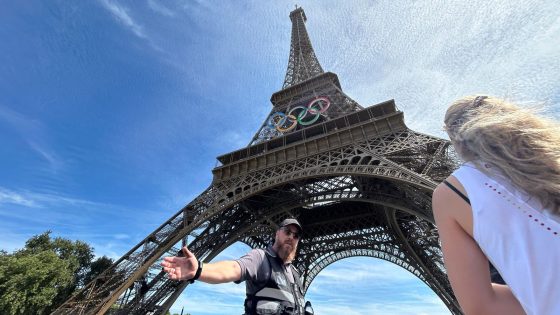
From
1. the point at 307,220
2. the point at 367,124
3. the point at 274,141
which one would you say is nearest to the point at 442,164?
the point at 367,124

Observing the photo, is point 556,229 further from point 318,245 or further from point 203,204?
point 318,245

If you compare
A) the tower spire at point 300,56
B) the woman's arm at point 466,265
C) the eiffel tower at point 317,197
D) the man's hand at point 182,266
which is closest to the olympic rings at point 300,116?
the eiffel tower at point 317,197

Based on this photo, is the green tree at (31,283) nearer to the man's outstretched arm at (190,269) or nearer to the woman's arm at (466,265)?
A: the man's outstretched arm at (190,269)

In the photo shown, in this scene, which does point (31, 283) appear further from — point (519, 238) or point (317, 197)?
point (519, 238)

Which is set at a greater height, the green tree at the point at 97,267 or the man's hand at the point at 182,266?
the green tree at the point at 97,267

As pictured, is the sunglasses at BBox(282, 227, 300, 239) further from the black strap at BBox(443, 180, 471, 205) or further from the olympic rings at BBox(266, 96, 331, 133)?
the olympic rings at BBox(266, 96, 331, 133)

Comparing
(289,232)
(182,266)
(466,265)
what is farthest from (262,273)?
(466,265)

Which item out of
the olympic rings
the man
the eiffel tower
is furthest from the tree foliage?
the man
